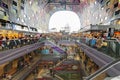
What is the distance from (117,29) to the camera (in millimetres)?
25234

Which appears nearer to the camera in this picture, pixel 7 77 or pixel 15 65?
pixel 7 77

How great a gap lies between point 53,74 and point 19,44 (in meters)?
7.21

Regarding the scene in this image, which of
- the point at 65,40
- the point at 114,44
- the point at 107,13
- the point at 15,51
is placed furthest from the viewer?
the point at 65,40

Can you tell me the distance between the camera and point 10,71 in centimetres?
1903

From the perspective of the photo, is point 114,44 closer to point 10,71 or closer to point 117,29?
point 10,71

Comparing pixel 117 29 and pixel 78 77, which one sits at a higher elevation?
pixel 117 29

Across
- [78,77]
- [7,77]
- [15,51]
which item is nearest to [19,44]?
[15,51]

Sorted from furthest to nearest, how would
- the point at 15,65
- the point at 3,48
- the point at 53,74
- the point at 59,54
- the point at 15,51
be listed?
the point at 59,54 < the point at 53,74 < the point at 15,65 < the point at 15,51 < the point at 3,48

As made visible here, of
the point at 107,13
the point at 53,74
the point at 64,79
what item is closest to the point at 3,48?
the point at 64,79

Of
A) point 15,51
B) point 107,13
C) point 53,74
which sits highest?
point 107,13

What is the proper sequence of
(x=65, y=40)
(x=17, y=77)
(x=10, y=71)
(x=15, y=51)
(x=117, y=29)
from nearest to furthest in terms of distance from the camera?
1. (x=15, y=51)
2. (x=17, y=77)
3. (x=10, y=71)
4. (x=117, y=29)
5. (x=65, y=40)

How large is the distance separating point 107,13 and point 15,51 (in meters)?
22.3

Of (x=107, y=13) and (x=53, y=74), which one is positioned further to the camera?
(x=107, y=13)

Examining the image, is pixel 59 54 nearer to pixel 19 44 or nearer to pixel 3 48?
pixel 19 44
